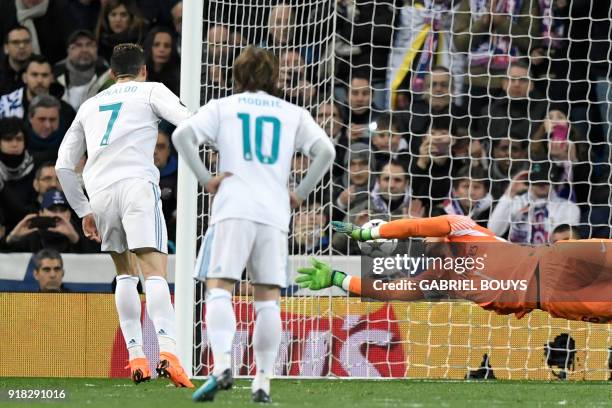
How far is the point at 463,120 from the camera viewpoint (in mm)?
10664

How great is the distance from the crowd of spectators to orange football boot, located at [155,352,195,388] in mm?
2910

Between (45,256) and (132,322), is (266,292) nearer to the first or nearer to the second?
(132,322)

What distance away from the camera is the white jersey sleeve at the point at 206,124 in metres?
5.62

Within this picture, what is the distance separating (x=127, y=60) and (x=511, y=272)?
3.19m

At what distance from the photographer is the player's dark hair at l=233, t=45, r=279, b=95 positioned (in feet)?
18.5

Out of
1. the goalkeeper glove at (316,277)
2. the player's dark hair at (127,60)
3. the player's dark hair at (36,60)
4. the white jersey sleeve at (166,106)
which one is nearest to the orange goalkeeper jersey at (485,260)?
the goalkeeper glove at (316,277)

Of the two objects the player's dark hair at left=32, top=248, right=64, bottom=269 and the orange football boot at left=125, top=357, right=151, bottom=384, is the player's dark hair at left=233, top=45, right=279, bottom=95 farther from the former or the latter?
the player's dark hair at left=32, top=248, right=64, bottom=269

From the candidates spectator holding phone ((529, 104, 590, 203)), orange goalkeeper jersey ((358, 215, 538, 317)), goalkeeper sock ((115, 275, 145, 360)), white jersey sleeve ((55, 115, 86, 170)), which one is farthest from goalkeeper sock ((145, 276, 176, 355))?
spectator holding phone ((529, 104, 590, 203))

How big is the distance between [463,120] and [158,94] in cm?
426

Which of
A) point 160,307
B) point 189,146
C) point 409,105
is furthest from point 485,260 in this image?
point 189,146

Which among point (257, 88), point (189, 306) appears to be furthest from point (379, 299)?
point (257, 88)

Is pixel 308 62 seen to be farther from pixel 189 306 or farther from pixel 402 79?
pixel 189 306

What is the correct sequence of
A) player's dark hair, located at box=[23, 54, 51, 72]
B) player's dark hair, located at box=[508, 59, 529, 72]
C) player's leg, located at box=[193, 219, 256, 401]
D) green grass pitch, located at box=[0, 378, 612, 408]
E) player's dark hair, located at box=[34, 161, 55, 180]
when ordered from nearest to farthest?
1. player's leg, located at box=[193, 219, 256, 401]
2. green grass pitch, located at box=[0, 378, 612, 408]
3. player's dark hair, located at box=[34, 161, 55, 180]
4. player's dark hair, located at box=[508, 59, 529, 72]
5. player's dark hair, located at box=[23, 54, 51, 72]

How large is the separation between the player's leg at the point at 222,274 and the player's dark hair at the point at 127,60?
6.08ft
